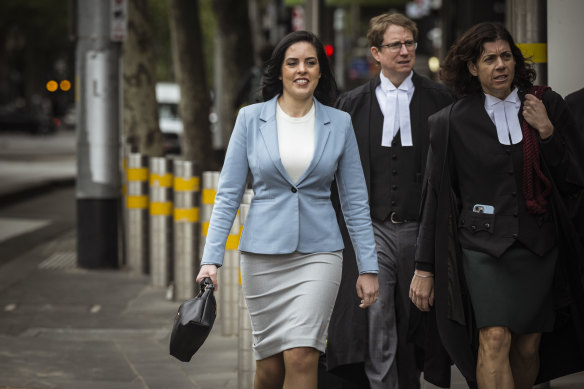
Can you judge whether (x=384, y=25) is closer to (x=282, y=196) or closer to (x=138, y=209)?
(x=282, y=196)

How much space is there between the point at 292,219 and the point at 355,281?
100 cm

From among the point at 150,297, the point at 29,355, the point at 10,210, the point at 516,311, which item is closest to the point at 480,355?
the point at 516,311

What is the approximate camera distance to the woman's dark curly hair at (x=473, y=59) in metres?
5.11

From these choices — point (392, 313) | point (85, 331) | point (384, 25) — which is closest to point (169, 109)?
point (85, 331)

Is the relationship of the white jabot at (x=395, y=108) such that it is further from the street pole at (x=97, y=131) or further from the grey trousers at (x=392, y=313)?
the street pole at (x=97, y=131)

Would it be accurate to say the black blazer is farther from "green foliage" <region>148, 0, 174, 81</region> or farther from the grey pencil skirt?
"green foliage" <region>148, 0, 174, 81</region>

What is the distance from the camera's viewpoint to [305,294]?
481 cm

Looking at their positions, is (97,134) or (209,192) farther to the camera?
(97,134)

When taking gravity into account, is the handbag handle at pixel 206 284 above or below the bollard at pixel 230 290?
above

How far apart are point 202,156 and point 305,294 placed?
13.3m

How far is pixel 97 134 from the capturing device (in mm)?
12062

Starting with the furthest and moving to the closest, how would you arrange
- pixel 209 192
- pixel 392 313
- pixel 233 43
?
pixel 233 43 < pixel 209 192 < pixel 392 313

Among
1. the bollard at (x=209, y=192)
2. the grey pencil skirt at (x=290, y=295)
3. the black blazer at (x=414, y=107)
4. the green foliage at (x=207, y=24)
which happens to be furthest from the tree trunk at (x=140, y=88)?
the green foliage at (x=207, y=24)

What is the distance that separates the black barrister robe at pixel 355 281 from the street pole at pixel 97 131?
647cm
